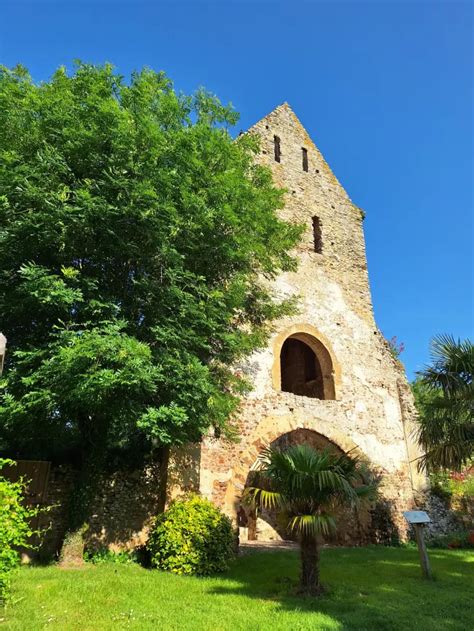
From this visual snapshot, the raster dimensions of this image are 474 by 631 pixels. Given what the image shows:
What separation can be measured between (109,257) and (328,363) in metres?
8.13

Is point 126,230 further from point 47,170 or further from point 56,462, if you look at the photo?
point 56,462

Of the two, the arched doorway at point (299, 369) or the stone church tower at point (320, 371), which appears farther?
the arched doorway at point (299, 369)

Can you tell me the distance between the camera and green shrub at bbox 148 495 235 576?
7.76m

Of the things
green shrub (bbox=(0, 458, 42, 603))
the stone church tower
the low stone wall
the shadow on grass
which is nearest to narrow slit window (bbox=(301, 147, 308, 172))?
the stone church tower

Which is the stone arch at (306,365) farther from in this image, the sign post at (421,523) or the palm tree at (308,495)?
the palm tree at (308,495)

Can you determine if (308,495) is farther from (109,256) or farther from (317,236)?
(317,236)

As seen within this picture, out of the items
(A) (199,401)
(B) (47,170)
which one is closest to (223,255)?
(A) (199,401)

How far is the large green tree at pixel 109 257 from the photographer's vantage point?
23.0ft

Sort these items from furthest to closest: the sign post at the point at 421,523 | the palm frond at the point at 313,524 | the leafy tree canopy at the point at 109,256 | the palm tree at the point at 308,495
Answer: the sign post at the point at 421,523, the leafy tree canopy at the point at 109,256, the palm tree at the point at 308,495, the palm frond at the point at 313,524

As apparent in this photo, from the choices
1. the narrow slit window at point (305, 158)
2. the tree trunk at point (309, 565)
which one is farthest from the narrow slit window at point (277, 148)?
the tree trunk at point (309, 565)

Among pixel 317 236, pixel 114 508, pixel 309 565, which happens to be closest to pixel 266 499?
pixel 309 565

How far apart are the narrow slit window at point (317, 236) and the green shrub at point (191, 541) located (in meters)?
10.1

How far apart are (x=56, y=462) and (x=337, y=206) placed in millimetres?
13366

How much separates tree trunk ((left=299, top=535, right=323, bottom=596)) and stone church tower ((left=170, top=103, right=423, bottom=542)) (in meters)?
3.48
